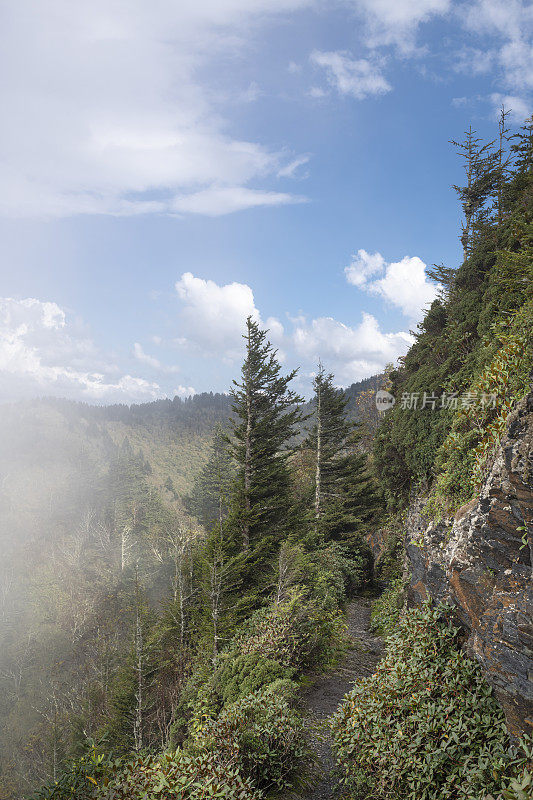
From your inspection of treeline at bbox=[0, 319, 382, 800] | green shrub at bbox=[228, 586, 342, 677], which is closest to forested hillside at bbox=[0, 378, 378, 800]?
treeline at bbox=[0, 319, 382, 800]

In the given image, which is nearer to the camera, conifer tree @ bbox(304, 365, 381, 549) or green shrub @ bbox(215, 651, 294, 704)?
green shrub @ bbox(215, 651, 294, 704)

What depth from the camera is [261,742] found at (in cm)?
653

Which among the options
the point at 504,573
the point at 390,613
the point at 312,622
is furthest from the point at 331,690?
the point at 504,573

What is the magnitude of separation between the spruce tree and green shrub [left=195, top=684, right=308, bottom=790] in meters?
8.90

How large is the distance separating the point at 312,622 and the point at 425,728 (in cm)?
648

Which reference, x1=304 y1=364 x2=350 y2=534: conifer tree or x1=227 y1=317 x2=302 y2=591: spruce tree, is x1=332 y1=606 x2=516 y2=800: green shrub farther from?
x1=304 y1=364 x2=350 y2=534: conifer tree

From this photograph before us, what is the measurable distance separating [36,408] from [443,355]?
130 metres

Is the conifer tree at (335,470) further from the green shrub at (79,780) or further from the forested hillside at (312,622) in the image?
Result: the green shrub at (79,780)

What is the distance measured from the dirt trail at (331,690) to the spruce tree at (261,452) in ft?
14.8

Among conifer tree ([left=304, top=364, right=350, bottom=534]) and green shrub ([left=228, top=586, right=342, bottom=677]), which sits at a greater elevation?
conifer tree ([left=304, top=364, right=350, bottom=534])

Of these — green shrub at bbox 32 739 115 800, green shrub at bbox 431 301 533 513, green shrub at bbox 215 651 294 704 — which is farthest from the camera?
green shrub at bbox 215 651 294 704

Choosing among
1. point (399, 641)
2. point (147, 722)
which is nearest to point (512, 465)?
point (399, 641)

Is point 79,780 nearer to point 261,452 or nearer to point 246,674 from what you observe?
point 246,674

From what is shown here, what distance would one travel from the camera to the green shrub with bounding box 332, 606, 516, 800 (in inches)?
205
